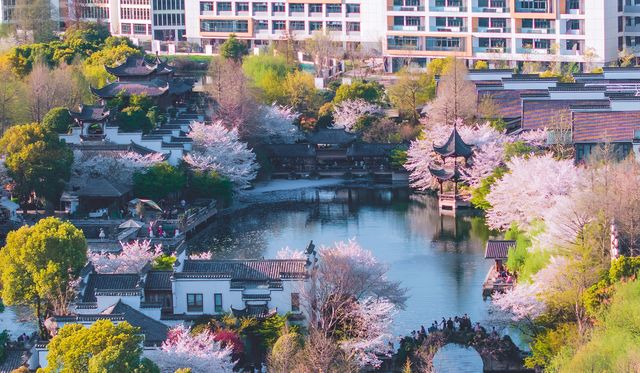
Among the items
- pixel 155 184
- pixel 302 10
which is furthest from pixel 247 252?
pixel 302 10

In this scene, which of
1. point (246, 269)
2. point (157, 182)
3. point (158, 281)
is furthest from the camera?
point (157, 182)

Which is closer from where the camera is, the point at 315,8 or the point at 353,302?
the point at 353,302

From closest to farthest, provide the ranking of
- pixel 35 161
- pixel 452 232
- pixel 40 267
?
pixel 40 267
pixel 35 161
pixel 452 232

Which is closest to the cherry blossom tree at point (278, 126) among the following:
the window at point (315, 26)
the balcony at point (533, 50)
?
the balcony at point (533, 50)

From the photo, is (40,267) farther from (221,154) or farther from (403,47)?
(403,47)

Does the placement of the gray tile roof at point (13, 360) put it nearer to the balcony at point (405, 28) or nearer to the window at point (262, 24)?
the balcony at point (405, 28)

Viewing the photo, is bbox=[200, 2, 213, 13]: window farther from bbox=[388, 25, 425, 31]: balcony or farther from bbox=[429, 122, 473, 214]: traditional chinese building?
bbox=[429, 122, 473, 214]: traditional chinese building

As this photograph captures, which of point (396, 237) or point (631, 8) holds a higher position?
point (631, 8)

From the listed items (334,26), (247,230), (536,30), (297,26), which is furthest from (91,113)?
(297,26)
